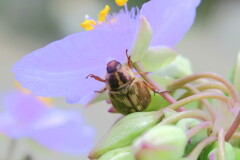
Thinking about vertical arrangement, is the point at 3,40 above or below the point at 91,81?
above

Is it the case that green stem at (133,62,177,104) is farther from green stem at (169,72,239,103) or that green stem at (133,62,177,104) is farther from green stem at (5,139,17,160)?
green stem at (5,139,17,160)

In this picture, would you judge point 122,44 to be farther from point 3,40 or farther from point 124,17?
point 3,40

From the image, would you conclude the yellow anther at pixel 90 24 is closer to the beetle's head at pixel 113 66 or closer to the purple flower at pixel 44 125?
the beetle's head at pixel 113 66

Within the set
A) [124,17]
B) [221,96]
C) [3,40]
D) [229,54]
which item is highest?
[3,40]

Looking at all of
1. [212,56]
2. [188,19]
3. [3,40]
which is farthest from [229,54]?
[188,19]

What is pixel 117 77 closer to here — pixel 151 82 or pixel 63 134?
pixel 151 82

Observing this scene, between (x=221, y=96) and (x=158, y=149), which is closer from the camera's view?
(x=158, y=149)

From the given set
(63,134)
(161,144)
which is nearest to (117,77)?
(161,144)

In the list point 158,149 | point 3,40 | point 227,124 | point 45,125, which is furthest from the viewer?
point 3,40
